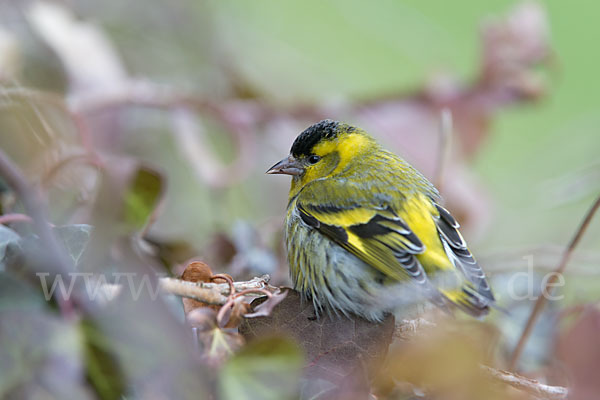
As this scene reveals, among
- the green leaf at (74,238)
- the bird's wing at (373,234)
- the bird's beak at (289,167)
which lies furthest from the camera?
the bird's beak at (289,167)

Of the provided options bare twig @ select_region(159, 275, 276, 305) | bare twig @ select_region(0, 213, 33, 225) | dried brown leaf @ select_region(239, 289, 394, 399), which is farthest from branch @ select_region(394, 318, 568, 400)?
bare twig @ select_region(0, 213, 33, 225)

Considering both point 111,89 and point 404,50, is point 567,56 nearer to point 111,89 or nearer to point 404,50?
point 404,50

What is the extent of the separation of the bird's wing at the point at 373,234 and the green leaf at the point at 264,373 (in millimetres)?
725

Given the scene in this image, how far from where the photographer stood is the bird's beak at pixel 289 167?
7.02 feet

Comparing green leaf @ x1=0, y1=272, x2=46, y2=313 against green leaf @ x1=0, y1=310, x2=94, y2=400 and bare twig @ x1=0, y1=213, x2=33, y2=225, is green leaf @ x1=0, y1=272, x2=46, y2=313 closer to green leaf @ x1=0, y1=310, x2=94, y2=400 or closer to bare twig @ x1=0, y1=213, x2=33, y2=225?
green leaf @ x1=0, y1=310, x2=94, y2=400

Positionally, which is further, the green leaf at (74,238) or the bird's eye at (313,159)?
the bird's eye at (313,159)

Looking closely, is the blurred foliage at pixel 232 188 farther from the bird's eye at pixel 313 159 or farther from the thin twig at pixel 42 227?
the bird's eye at pixel 313 159

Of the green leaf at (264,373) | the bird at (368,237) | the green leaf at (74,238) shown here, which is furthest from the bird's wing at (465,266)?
the green leaf at (74,238)

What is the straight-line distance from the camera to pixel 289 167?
2166 millimetres

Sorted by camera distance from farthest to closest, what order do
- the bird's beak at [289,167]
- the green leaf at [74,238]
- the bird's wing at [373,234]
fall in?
the bird's beak at [289,167] < the bird's wing at [373,234] < the green leaf at [74,238]

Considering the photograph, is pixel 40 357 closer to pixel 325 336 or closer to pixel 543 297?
pixel 325 336

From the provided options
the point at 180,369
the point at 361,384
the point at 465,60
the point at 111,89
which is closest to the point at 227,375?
the point at 180,369

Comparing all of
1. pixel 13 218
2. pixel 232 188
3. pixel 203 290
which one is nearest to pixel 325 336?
pixel 203 290

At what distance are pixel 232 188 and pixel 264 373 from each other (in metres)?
2.00
